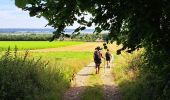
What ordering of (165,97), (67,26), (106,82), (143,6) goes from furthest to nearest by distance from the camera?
(106,82) < (165,97) < (67,26) < (143,6)

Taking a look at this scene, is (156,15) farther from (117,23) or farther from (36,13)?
(36,13)

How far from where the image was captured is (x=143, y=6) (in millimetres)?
9156

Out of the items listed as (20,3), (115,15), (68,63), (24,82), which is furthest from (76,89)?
(20,3)

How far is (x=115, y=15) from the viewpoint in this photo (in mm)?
9773

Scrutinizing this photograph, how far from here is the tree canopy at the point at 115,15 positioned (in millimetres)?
9141

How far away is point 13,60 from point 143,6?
8.97 m

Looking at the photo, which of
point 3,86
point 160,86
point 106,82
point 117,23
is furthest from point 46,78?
point 117,23

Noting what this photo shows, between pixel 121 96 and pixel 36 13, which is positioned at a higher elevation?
pixel 36 13

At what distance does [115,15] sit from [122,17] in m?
0.20

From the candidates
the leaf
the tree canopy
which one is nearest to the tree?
the tree canopy

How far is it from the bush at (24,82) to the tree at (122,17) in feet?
18.3

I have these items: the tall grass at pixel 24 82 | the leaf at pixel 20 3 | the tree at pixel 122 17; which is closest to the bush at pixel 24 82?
the tall grass at pixel 24 82

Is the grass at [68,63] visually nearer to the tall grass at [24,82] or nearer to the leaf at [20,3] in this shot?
the tall grass at [24,82]

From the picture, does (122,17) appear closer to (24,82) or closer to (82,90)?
(24,82)
